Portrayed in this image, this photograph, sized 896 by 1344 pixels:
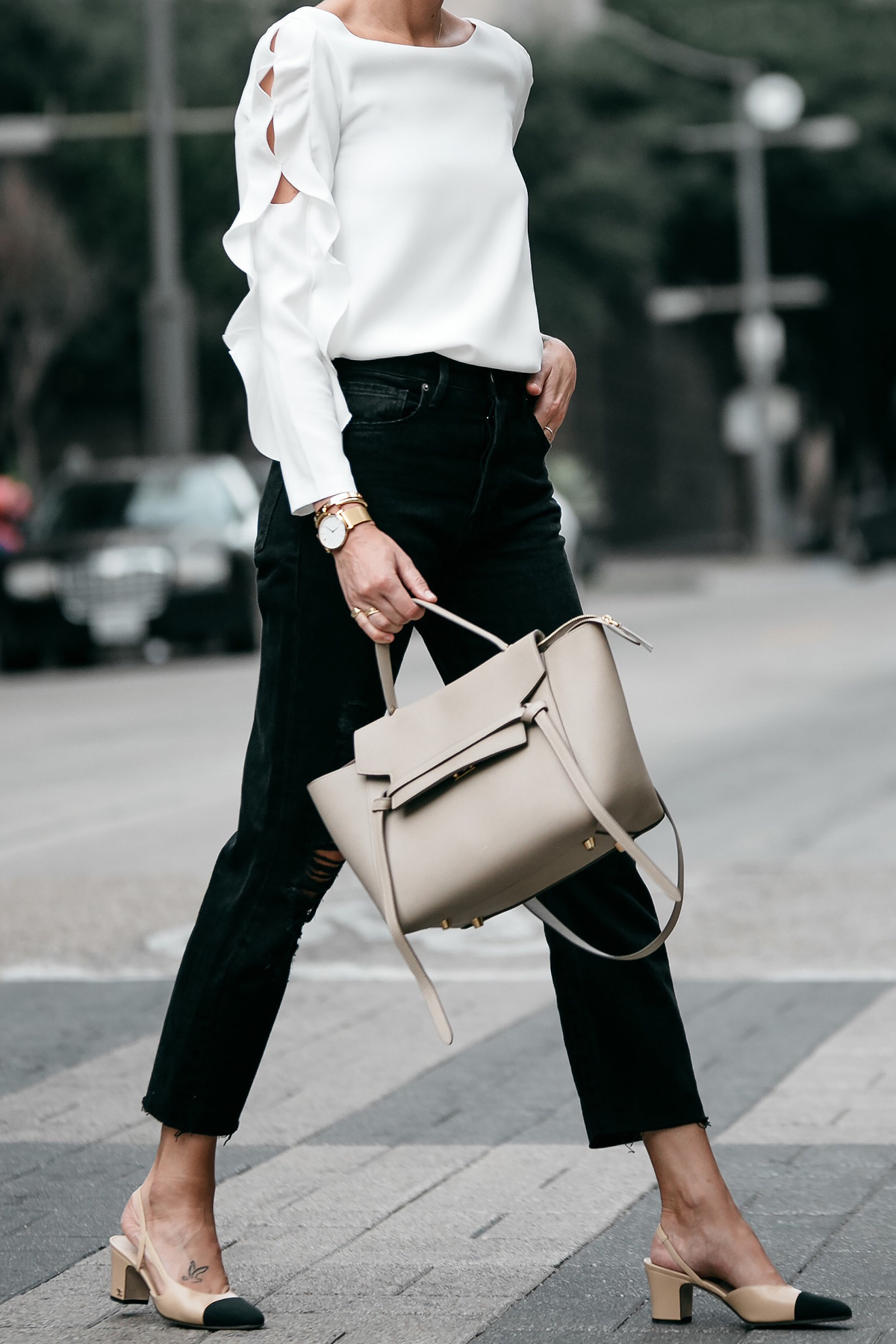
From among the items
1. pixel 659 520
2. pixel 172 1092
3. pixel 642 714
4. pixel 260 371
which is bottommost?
pixel 659 520

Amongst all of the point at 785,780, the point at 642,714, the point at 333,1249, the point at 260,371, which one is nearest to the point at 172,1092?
the point at 333,1249

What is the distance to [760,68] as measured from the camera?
42344 mm

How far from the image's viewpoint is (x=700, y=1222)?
2.92 meters

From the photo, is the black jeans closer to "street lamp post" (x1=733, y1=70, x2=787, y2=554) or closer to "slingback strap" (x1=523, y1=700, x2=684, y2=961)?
"slingback strap" (x1=523, y1=700, x2=684, y2=961)

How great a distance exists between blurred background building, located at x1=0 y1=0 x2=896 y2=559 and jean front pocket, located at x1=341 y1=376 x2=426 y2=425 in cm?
1752

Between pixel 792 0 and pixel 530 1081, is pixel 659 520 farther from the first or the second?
pixel 530 1081

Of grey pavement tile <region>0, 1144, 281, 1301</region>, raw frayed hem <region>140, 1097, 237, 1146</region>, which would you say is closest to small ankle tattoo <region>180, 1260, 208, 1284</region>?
raw frayed hem <region>140, 1097, 237, 1146</region>

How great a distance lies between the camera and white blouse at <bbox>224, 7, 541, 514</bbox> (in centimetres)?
286

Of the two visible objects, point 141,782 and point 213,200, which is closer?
point 141,782

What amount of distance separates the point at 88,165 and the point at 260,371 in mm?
Result: 29632

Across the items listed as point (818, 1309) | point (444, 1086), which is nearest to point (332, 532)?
point (818, 1309)

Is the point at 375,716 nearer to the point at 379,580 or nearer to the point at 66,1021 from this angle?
the point at 379,580

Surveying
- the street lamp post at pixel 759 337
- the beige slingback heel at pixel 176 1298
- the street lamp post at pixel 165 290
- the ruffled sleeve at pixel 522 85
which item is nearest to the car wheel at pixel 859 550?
the street lamp post at pixel 759 337

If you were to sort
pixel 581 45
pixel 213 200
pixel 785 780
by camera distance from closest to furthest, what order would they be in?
pixel 785 780, pixel 213 200, pixel 581 45
